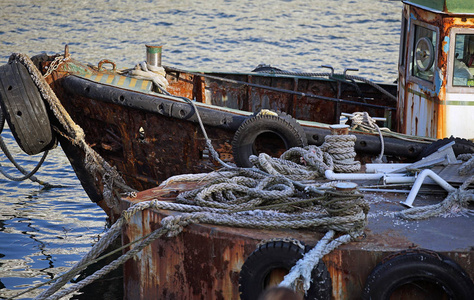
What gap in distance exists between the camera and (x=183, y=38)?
66.5ft

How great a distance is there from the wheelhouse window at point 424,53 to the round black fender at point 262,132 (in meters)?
1.45

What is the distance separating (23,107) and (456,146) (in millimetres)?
4290

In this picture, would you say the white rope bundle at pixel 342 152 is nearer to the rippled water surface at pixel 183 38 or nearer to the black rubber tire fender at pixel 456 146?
the black rubber tire fender at pixel 456 146

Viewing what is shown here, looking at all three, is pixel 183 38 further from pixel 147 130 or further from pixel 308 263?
pixel 308 263

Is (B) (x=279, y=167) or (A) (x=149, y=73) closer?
(B) (x=279, y=167)

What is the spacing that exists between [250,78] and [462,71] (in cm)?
365

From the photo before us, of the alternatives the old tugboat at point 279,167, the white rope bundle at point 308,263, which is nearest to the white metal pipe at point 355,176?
the old tugboat at point 279,167

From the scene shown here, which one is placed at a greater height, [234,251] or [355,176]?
[355,176]

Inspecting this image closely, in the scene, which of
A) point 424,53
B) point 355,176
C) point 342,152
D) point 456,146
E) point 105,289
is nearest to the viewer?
point 355,176

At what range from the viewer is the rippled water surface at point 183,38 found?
34.2 feet

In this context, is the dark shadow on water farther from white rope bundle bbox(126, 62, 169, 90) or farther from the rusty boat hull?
white rope bundle bbox(126, 62, 169, 90)

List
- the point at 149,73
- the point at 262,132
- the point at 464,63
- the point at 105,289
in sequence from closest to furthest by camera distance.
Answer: the point at 464,63 → the point at 262,132 → the point at 105,289 → the point at 149,73

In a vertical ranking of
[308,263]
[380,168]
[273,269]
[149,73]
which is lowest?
[273,269]

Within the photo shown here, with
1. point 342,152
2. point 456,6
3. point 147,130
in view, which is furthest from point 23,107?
point 456,6
